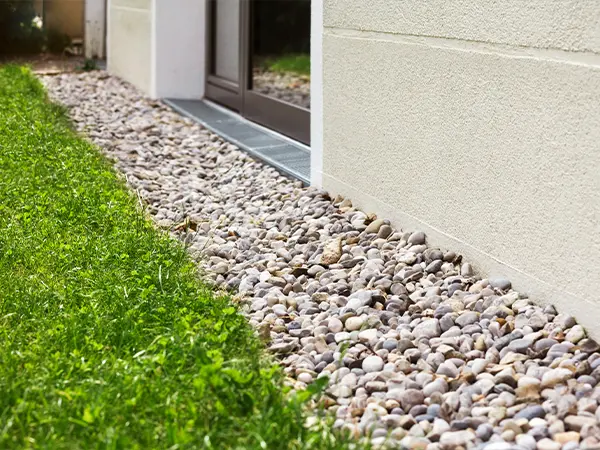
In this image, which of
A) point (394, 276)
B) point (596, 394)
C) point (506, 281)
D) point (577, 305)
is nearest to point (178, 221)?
point (394, 276)

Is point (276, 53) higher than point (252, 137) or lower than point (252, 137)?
higher

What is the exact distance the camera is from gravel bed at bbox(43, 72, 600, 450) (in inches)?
115

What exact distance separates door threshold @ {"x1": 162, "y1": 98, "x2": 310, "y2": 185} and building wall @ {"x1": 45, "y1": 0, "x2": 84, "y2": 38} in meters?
5.61

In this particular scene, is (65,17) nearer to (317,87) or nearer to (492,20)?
(317,87)

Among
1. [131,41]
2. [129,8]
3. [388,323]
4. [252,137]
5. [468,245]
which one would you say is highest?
[129,8]

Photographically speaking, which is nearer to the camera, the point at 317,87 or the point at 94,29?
the point at 317,87

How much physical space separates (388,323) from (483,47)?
115 cm

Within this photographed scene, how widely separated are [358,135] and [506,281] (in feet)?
4.84

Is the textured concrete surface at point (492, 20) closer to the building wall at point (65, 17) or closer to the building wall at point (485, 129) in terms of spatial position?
the building wall at point (485, 129)

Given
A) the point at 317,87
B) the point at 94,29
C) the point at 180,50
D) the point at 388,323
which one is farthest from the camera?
the point at 94,29

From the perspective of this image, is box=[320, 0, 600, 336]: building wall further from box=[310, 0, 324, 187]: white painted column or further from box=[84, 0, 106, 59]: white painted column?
box=[84, 0, 106, 59]: white painted column

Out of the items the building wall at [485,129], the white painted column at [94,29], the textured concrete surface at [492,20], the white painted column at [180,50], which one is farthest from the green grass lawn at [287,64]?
the white painted column at [94,29]

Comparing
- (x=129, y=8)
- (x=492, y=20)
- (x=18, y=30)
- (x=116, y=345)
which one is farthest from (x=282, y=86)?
(x=18, y=30)

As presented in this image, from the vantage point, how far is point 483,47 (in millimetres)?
3959
